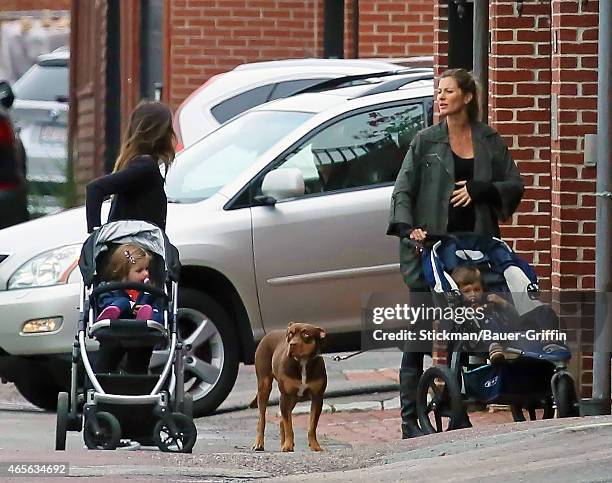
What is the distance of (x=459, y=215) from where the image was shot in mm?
9852

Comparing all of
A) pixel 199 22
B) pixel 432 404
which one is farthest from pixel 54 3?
pixel 432 404

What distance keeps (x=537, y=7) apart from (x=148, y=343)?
3.10m

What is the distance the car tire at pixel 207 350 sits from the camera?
455 inches

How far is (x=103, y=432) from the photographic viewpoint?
922cm

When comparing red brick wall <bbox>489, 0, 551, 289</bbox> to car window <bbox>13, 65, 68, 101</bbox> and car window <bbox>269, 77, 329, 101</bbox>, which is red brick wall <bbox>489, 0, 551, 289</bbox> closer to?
car window <bbox>269, 77, 329, 101</bbox>

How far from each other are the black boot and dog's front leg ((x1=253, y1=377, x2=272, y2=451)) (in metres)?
0.69

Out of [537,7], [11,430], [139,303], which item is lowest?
[11,430]

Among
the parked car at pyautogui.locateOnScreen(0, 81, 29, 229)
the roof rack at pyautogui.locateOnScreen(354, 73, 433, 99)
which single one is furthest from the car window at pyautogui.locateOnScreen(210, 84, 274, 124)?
the roof rack at pyautogui.locateOnScreen(354, 73, 433, 99)

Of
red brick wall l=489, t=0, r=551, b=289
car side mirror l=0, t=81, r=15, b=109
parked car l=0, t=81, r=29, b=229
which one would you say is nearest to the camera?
red brick wall l=489, t=0, r=551, b=289

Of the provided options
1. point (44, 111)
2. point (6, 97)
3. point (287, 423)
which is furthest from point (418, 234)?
point (44, 111)

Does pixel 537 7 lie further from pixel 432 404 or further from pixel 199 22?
pixel 199 22

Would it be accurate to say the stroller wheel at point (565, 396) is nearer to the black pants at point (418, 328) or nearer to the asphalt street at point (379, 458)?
the asphalt street at point (379, 458)

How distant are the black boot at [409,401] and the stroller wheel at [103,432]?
60.6 inches

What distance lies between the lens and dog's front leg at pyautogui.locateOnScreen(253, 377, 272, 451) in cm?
1012
